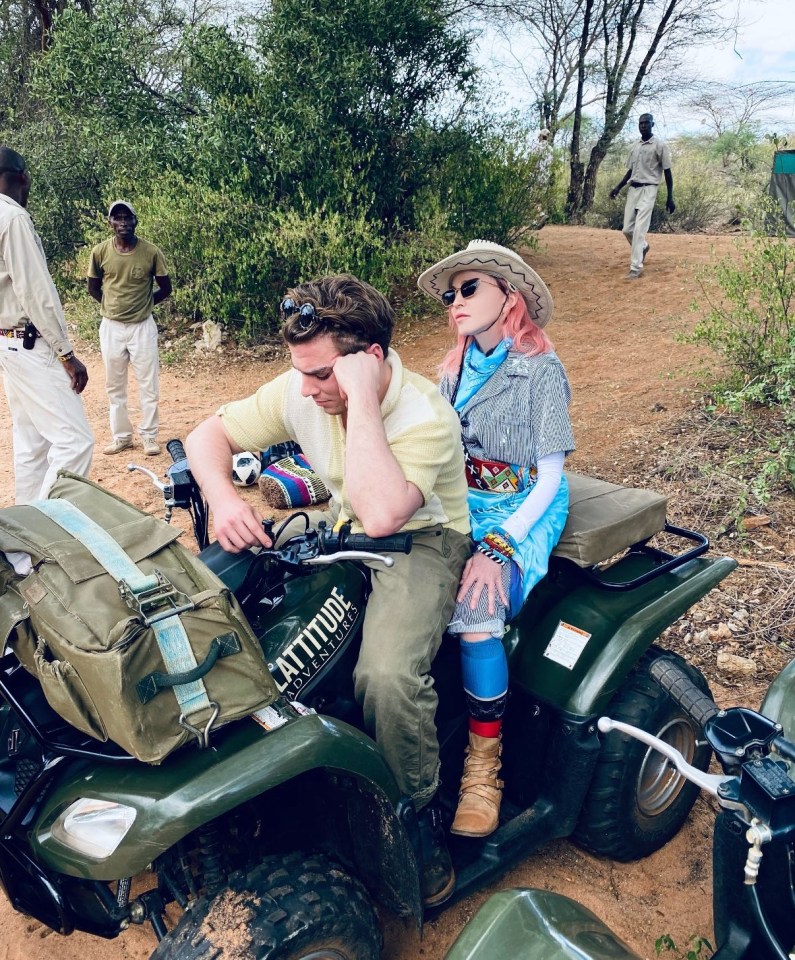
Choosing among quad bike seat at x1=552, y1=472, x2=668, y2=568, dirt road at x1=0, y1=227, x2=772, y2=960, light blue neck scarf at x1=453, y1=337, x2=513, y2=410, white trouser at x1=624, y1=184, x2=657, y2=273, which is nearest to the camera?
dirt road at x1=0, y1=227, x2=772, y2=960

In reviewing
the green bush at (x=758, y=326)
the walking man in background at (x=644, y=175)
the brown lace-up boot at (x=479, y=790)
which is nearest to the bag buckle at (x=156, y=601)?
the brown lace-up boot at (x=479, y=790)

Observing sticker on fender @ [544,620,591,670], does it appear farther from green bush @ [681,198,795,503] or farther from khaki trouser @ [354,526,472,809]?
green bush @ [681,198,795,503]

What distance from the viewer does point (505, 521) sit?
8.61 ft

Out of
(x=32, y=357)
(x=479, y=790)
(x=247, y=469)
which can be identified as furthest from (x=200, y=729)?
(x=247, y=469)

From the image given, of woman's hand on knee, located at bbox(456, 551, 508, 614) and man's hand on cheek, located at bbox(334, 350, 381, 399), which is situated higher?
man's hand on cheek, located at bbox(334, 350, 381, 399)

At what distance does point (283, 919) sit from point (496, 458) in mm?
1686

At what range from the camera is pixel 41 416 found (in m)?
5.05

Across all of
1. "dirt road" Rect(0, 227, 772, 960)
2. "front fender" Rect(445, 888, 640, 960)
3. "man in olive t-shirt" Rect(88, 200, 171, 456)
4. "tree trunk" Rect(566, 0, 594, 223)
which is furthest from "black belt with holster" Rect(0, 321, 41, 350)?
"tree trunk" Rect(566, 0, 594, 223)

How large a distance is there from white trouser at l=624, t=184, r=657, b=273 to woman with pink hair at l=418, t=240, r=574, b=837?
824cm

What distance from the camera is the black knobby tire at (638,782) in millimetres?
2633

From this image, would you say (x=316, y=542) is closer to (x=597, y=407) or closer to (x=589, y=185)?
(x=597, y=407)

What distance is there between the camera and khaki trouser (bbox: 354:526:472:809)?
2174mm

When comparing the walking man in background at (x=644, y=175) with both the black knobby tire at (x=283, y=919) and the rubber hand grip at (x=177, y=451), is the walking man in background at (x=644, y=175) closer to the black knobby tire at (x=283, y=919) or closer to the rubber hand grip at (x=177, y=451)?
the rubber hand grip at (x=177, y=451)

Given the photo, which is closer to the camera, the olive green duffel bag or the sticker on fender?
the olive green duffel bag
